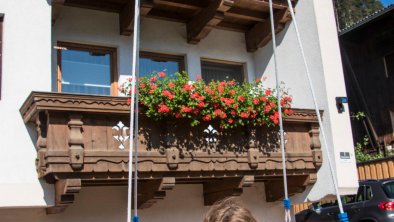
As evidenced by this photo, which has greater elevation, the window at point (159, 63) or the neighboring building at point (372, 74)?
the neighboring building at point (372, 74)

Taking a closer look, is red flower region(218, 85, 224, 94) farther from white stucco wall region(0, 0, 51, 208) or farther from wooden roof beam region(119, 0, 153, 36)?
white stucco wall region(0, 0, 51, 208)

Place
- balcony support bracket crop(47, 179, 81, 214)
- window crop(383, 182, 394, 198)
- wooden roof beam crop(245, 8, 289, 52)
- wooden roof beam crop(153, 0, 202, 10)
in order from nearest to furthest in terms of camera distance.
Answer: balcony support bracket crop(47, 179, 81, 214), wooden roof beam crop(153, 0, 202, 10), wooden roof beam crop(245, 8, 289, 52), window crop(383, 182, 394, 198)

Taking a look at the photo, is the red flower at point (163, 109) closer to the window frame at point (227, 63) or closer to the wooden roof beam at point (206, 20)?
the wooden roof beam at point (206, 20)

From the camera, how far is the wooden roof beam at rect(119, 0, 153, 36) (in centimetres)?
818

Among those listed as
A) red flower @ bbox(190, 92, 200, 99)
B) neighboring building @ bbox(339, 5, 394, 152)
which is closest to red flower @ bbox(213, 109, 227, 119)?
red flower @ bbox(190, 92, 200, 99)

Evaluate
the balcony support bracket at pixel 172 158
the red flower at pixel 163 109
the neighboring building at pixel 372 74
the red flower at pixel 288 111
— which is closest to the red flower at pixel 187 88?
the red flower at pixel 163 109

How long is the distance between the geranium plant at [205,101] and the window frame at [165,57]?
1307 millimetres

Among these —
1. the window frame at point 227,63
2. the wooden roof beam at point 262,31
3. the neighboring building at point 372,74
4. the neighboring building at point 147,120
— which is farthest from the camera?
the neighboring building at point 372,74

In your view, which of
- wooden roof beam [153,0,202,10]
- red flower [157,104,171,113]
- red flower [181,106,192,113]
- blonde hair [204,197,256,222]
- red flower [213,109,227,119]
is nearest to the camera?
blonde hair [204,197,256,222]

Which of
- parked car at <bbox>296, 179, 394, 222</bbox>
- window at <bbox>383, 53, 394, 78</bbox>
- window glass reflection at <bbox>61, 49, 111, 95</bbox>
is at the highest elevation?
window at <bbox>383, 53, 394, 78</bbox>

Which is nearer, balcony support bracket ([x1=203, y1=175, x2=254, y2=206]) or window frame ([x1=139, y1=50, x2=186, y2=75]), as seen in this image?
balcony support bracket ([x1=203, y1=175, x2=254, y2=206])

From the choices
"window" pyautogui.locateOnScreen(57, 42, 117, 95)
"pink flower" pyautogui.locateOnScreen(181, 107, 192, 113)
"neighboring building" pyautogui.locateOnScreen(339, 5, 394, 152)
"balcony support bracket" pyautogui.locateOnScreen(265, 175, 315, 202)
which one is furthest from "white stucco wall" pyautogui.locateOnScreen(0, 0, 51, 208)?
"neighboring building" pyautogui.locateOnScreen(339, 5, 394, 152)

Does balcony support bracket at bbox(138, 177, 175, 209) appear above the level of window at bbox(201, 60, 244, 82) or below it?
below

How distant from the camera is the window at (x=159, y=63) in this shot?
9.11 meters
